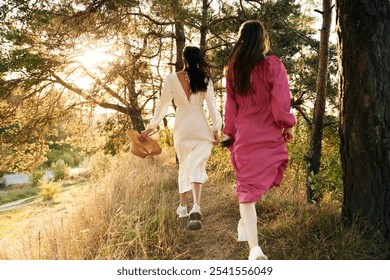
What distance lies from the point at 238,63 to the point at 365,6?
3.53ft

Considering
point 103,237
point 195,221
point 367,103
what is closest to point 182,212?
point 195,221

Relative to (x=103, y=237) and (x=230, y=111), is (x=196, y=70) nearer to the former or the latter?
(x=230, y=111)

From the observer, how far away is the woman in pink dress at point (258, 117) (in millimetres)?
2961

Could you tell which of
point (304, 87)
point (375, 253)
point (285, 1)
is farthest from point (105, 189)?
point (304, 87)

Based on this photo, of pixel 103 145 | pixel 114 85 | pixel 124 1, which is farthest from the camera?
pixel 103 145

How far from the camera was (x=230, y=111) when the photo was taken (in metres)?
3.29

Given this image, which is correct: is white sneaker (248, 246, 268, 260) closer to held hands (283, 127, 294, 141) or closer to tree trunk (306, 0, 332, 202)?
held hands (283, 127, 294, 141)

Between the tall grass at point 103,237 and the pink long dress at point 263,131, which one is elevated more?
the pink long dress at point 263,131

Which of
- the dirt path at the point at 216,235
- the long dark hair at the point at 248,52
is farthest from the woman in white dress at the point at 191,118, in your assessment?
the long dark hair at the point at 248,52

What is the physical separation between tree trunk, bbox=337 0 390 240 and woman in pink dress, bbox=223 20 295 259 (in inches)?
22.6

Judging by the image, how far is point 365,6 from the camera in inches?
121

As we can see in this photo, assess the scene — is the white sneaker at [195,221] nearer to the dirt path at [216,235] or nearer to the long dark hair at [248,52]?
the dirt path at [216,235]

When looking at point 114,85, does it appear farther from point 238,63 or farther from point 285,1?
point 238,63

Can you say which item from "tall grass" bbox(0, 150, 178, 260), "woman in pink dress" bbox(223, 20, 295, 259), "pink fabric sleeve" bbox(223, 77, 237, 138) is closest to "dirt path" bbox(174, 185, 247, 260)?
"tall grass" bbox(0, 150, 178, 260)
